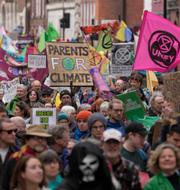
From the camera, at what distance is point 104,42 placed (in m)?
28.7

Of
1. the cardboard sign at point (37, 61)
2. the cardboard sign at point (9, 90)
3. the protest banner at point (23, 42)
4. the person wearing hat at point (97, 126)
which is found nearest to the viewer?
the person wearing hat at point (97, 126)

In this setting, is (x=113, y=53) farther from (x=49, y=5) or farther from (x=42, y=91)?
(x=49, y=5)

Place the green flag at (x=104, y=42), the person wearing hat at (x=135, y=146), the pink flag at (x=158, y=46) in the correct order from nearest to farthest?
the person wearing hat at (x=135, y=146) → the pink flag at (x=158, y=46) → the green flag at (x=104, y=42)

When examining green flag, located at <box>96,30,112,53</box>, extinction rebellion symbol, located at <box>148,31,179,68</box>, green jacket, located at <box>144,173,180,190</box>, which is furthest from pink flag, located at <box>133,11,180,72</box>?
green jacket, located at <box>144,173,180,190</box>

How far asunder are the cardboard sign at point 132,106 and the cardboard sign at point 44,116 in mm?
1141

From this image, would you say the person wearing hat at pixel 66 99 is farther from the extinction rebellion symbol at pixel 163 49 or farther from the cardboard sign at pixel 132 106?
the cardboard sign at pixel 132 106

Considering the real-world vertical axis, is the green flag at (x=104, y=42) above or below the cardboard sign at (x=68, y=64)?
above

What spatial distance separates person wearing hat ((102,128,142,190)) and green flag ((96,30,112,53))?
56.6 feet

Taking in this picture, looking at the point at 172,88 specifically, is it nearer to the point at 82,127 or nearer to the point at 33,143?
the point at 82,127

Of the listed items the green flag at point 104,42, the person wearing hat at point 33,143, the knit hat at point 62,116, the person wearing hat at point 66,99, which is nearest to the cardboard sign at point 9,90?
the person wearing hat at point 66,99

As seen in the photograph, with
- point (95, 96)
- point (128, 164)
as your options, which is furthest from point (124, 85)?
point (128, 164)

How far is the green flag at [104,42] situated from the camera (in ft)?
93.1

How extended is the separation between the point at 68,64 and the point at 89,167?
41.9ft

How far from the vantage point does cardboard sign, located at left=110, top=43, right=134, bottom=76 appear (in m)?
23.9
